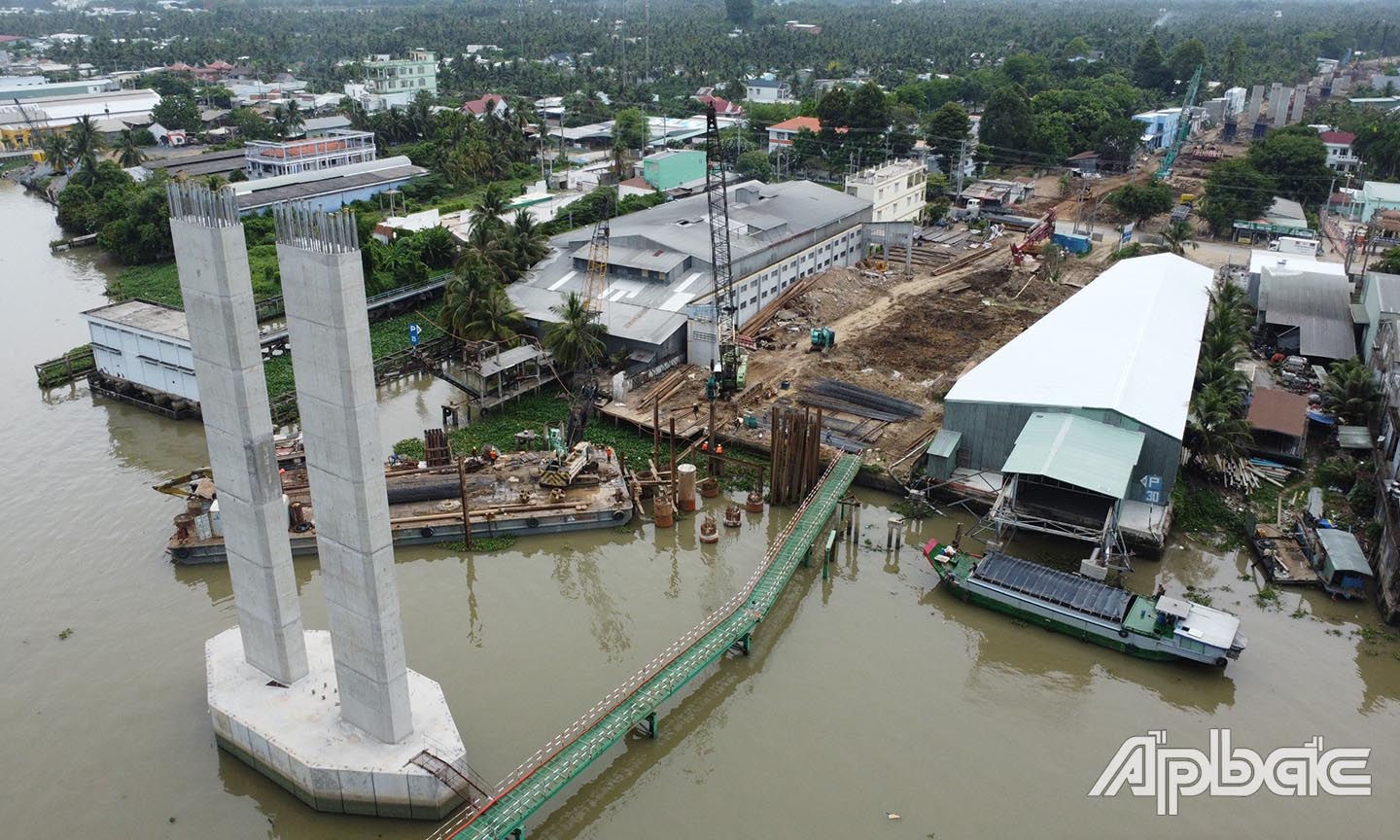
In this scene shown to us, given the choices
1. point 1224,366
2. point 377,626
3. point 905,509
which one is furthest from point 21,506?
point 1224,366

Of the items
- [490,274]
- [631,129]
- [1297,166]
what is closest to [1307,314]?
[1297,166]

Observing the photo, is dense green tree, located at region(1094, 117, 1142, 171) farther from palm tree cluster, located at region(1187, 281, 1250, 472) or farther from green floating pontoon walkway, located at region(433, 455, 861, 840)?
green floating pontoon walkway, located at region(433, 455, 861, 840)

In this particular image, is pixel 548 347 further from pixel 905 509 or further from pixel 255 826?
pixel 255 826

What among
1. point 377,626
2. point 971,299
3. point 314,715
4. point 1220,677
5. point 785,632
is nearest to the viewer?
point 377,626

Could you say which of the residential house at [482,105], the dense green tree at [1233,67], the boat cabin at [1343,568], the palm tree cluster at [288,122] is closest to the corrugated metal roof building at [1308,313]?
the boat cabin at [1343,568]

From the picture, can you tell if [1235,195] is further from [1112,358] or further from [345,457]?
[345,457]

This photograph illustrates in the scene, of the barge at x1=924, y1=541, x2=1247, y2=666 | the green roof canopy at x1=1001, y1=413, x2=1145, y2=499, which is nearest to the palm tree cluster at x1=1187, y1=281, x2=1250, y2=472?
the green roof canopy at x1=1001, y1=413, x2=1145, y2=499
